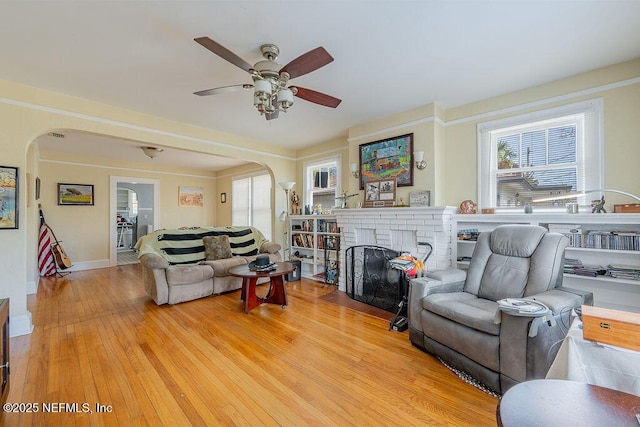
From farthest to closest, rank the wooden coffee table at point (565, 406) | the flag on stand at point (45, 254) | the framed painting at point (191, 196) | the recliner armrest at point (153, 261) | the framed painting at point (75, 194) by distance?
the framed painting at point (191, 196), the framed painting at point (75, 194), the flag on stand at point (45, 254), the recliner armrest at point (153, 261), the wooden coffee table at point (565, 406)

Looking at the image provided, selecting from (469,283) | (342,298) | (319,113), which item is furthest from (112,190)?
(469,283)

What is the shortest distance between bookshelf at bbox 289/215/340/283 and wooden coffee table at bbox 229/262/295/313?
1126mm

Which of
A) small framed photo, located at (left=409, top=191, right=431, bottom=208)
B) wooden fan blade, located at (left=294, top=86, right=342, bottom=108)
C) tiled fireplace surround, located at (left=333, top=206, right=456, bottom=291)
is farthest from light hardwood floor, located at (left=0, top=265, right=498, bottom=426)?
wooden fan blade, located at (left=294, top=86, right=342, bottom=108)

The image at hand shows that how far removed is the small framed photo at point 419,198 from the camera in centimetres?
352

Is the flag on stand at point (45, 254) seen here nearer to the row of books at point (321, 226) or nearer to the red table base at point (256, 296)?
the red table base at point (256, 296)

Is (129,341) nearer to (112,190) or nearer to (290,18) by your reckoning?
(290,18)

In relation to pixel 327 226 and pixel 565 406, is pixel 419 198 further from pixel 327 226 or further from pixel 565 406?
pixel 565 406

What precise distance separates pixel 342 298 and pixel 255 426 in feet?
8.07

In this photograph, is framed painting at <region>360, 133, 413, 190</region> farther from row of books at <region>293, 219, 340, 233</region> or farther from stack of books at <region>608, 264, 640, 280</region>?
stack of books at <region>608, 264, 640, 280</region>

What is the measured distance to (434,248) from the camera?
3.38 meters

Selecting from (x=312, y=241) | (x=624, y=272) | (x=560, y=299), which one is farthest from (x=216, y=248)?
(x=624, y=272)

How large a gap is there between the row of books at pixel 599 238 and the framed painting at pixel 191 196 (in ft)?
25.8

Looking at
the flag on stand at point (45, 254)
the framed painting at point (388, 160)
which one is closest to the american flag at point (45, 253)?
the flag on stand at point (45, 254)

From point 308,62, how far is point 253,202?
537 cm
